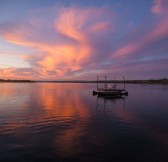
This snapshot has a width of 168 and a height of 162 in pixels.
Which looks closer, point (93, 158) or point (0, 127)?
point (93, 158)

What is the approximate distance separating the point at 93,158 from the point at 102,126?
12271 mm

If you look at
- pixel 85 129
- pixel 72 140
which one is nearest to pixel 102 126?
pixel 85 129

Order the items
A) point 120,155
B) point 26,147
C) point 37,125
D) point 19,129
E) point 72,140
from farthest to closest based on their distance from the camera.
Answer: point 37,125, point 19,129, point 72,140, point 26,147, point 120,155

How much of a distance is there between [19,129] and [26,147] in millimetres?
7584

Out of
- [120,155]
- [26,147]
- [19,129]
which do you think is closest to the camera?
[120,155]

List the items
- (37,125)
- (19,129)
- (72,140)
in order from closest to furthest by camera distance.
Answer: (72,140) → (19,129) → (37,125)

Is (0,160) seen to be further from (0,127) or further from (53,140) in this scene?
(0,127)

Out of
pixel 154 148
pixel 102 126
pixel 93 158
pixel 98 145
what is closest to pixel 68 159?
pixel 93 158

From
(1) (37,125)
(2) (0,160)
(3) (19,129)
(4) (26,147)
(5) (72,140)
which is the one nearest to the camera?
(2) (0,160)

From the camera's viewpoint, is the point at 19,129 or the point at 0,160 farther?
the point at 19,129

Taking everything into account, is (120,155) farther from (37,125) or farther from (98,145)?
(37,125)

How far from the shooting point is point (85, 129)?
2733 centimetres

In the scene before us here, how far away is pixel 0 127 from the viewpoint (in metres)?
27.6

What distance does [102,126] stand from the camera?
29438 millimetres
